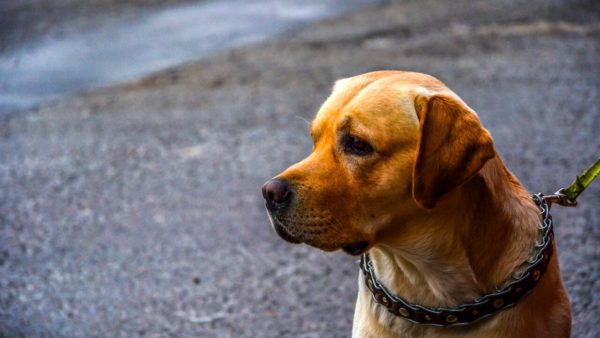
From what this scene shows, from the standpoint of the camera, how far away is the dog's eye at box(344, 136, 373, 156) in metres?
2.90

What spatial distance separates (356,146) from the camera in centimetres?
293

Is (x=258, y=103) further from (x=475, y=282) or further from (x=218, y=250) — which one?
(x=475, y=282)

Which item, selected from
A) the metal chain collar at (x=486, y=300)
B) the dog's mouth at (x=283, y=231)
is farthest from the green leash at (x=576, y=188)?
the dog's mouth at (x=283, y=231)

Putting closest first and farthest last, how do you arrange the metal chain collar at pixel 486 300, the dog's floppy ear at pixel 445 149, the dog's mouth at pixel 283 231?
the dog's floppy ear at pixel 445 149, the metal chain collar at pixel 486 300, the dog's mouth at pixel 283 231

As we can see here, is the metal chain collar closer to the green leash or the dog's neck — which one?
the dog's neck

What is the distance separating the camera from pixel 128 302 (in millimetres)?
4863

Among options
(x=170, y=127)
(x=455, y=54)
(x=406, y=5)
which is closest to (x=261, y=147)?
(x=170, y=127)

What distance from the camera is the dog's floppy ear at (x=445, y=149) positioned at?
8.83 feet

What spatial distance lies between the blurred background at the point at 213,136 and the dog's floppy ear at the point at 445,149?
6.14 feet

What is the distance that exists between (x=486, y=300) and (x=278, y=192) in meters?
0.81

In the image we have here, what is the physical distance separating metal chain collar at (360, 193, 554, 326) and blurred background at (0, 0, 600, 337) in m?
1.46

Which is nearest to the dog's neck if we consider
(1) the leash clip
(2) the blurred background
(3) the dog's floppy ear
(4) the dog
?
(4) the dog

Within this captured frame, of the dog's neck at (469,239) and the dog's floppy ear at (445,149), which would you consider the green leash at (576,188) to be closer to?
the dog's neck at (469,239)

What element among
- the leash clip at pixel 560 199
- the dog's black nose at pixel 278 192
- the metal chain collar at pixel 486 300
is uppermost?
the leash clip at pixel 560 199
